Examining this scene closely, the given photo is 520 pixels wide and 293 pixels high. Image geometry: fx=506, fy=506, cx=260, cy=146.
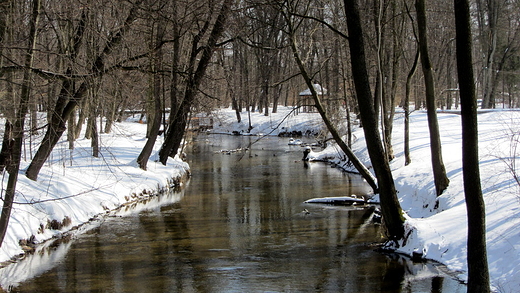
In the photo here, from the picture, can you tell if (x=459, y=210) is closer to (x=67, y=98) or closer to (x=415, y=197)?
(x=415, y=197)

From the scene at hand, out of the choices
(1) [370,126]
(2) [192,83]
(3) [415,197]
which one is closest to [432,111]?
(3) [415,197]

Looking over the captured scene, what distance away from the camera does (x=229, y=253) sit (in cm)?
1099

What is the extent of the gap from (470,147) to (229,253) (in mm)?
6141

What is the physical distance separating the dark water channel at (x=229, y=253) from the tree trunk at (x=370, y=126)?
0.89 meters

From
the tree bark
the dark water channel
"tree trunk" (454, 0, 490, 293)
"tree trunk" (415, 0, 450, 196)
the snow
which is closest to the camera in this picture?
"tree trunk" (454, 0, 490, 293)

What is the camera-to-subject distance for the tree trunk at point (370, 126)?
33.6ft

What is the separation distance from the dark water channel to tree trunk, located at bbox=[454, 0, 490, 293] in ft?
7.72

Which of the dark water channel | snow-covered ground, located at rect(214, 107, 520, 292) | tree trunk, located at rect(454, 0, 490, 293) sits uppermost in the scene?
tree trunk, located at rect(454, 0, 490, 293)

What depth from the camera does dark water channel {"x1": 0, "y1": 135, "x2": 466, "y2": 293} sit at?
9031mm

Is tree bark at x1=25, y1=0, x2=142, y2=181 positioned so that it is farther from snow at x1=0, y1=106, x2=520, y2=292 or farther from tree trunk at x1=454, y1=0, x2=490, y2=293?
tree trunk at x1=454, y1=0, x2=490, y2=293

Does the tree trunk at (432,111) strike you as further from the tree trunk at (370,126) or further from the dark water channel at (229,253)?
the tree trunk at (370,126)

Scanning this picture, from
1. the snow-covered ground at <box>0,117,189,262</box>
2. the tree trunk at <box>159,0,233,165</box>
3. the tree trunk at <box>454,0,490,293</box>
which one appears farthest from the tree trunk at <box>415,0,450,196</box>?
the snow-covered ground at <box>0,117,189,262</box>

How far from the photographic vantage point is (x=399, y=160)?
68.4 feet

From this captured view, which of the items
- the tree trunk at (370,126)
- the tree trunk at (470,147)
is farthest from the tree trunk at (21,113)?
the tree trunk at (470,147)
